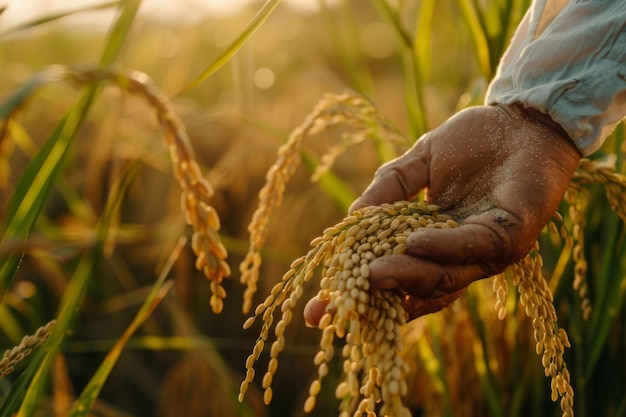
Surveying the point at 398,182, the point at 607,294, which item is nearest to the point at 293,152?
the point at 398,182

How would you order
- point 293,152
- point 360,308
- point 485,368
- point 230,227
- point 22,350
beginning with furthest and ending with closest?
point 230,227 < point 485,368 < point 293,152 < point 22,350 < point 360,308

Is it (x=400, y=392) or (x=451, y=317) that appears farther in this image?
(x=451, y=317)

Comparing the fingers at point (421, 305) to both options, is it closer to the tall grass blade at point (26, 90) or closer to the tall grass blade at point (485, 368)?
the tall grass blade at point (485, 368)

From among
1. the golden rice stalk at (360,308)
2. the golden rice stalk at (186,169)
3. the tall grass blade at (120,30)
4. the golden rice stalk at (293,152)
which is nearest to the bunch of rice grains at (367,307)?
the golden rice stalk at (360,308)

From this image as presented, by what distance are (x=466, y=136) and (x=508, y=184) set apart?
117 mm

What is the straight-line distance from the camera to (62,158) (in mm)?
837

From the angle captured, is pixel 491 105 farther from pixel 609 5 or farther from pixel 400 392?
pixel 400 392

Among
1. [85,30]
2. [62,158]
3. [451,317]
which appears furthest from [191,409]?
[85,30]

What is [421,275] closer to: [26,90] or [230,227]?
[26,90]

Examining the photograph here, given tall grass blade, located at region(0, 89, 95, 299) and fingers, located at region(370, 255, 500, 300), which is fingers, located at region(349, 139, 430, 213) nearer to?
fingers, located at region(370, 255, 500, 300)

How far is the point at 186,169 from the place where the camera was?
793mm

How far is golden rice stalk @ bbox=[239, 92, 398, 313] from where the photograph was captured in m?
0.96

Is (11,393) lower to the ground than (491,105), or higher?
lower

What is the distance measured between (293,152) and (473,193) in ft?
0.86
